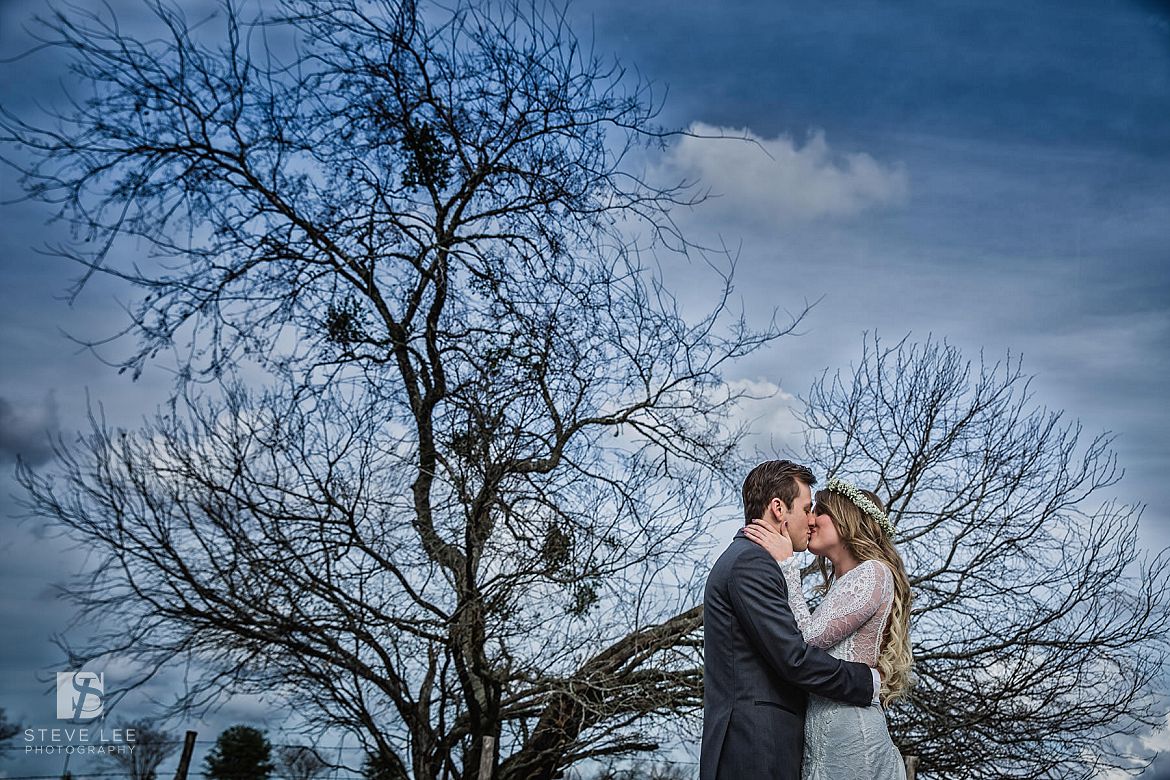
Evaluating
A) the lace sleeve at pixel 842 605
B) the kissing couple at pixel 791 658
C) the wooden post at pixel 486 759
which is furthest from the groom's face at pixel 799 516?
the wooden post at pixel 486 759

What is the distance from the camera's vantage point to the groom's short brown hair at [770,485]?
2598mm

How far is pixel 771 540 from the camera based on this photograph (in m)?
2.49

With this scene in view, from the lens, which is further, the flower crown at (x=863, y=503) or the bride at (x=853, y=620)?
Answer: the flower crown at (x=863, y=503)

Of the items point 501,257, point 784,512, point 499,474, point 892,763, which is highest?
point 501,257

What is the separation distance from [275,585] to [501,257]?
90.8 inches

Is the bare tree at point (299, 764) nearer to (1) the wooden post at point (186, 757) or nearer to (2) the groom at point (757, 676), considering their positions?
(1) the wooden post at point (186, 757)

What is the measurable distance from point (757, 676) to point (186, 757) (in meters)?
4.56

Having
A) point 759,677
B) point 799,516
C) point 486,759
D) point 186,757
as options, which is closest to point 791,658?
point 759,677

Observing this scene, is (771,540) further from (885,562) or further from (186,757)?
(186,757)

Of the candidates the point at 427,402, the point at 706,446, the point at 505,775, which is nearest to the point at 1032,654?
the point at 706,446

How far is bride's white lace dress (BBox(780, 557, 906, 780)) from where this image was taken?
2.37m

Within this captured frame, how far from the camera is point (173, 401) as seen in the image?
520 centimetres

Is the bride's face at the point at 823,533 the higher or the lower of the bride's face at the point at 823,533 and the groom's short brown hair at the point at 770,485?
the lower

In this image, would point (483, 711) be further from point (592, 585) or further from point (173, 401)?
point (173, 401)
